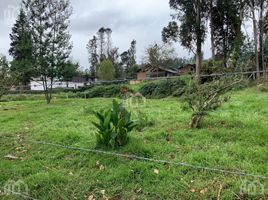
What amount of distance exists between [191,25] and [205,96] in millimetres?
16497

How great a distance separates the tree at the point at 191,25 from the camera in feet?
68.8

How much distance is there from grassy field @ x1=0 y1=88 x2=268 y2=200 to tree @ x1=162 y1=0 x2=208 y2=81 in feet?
50.7

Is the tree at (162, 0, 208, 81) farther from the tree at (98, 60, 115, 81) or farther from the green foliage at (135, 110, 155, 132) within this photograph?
the tree at (98, 60, 115, 81)

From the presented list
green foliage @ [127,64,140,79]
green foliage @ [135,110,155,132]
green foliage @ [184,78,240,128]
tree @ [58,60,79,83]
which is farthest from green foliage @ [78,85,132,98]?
green foliage @ [127,64,140,79]

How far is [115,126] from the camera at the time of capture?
4.74 metres

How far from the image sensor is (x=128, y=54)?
55.8 m

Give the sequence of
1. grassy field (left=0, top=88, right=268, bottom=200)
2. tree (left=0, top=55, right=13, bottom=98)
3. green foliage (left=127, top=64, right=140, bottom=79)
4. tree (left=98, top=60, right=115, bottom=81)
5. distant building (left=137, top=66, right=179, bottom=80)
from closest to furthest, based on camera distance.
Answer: grassy field (left=0, top=88, right=268, bottom=200) → tree (left=0, top=55, right=13, bottom=98) → tree (left=98, top=60, right=115, bottom=81) → distant building (left=137, top=66, right=179, bottom=80) → green foliage (left=127, top=64, right=140, bottom=79)

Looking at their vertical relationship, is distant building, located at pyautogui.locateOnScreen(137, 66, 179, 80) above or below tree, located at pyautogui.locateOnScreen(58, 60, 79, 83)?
above

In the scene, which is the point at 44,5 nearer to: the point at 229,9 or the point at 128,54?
the point at 229,9

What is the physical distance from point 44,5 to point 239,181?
1526cm

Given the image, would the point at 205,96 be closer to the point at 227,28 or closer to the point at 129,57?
the point at 227,28

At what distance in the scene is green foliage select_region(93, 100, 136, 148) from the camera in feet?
15.5

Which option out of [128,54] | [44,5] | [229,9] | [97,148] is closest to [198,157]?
[97,148]

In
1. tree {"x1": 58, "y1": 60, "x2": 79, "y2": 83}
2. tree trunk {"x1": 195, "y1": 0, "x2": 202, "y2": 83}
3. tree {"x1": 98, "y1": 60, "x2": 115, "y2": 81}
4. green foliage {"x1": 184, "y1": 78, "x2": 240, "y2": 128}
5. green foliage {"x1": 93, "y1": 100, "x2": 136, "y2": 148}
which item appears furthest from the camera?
tree {"x1": 98, "y1": 60, "x2": 115, "y2": 81}
